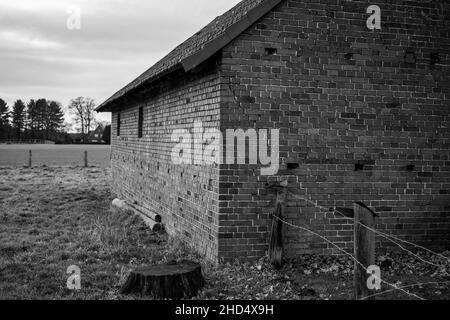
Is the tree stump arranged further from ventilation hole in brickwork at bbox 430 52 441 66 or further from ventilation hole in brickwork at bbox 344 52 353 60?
ventilation hole in brickwork at bbox 430 52 441 66

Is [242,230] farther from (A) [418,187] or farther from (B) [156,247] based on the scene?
(A) [418,187]

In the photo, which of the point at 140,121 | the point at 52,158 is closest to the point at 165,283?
the point at 140,121

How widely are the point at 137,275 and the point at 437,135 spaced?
5601 mm

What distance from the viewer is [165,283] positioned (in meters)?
5.90

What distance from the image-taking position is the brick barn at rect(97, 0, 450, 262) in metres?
7.38

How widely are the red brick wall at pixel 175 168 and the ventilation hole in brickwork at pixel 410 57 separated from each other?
3.29 m

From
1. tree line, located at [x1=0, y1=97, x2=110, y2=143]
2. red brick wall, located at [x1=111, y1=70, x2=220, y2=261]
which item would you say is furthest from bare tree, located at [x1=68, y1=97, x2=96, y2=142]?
red brick wall, located at [x1=111, y1=70, x2=220, y2=261]

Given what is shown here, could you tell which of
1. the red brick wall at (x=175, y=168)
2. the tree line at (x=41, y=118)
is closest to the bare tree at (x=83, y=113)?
the tree line at (x=41, y=118)

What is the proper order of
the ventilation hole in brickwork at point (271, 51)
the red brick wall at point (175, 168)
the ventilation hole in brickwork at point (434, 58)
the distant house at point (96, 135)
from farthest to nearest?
the distant house at point (96, 135) → the ventilation hole in brickwork at point (434, 58) → the red brick wall at point (175, 168) → the ventilation hole in brickwork at point (271, 51)

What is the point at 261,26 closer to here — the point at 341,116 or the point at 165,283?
the point at 341,116

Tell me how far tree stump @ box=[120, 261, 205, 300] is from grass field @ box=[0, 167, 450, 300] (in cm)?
15

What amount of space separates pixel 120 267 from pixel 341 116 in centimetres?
426

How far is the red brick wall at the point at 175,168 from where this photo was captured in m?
7.76

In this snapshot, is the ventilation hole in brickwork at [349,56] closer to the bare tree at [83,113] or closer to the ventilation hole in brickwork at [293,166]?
the ventilation hole in brickwork at [293,166]
